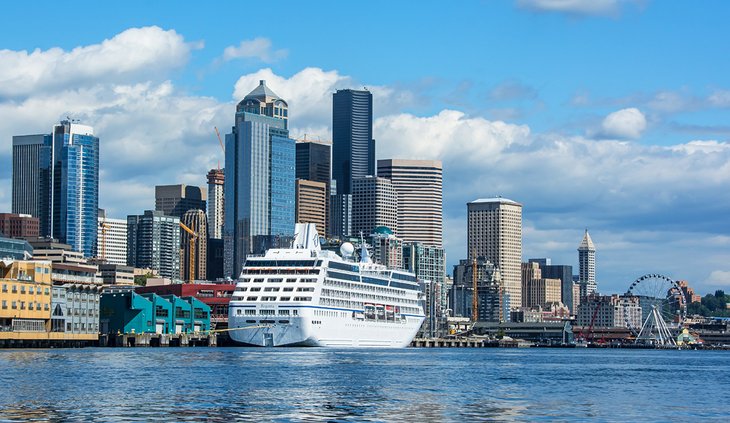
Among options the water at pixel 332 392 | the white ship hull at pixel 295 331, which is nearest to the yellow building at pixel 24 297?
the white ship hull at pixel 295 331

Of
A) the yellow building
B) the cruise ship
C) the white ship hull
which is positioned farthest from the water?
the cruise ship

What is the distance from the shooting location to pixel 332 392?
87.9 meters

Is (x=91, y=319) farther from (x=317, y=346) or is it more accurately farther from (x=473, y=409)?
(x=473, y=409)

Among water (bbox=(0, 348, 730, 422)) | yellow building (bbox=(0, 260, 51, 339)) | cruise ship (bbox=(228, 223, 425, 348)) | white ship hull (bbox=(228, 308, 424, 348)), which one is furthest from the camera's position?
cruise ship (bbox=(228, 223, 425, 348))

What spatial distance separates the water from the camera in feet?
233

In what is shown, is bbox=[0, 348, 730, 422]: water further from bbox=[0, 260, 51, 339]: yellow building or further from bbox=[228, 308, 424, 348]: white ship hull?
bbox=[228, 308, 424, 348]: white ship hull

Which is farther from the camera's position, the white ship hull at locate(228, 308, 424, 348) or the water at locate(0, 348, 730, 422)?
the white ship hull at locate(228, 308, 424, 348)

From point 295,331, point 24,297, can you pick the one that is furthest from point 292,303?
point 24,297

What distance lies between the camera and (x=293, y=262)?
623ft

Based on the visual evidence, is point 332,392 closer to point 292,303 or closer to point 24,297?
point 292,303

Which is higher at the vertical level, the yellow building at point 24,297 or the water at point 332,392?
the yellow building at point 24,297

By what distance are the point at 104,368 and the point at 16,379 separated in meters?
21.6

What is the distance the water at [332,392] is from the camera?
7112 cm

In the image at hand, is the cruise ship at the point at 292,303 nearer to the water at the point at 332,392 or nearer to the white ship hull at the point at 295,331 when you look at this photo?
the white ship hull at the point at 295,331
